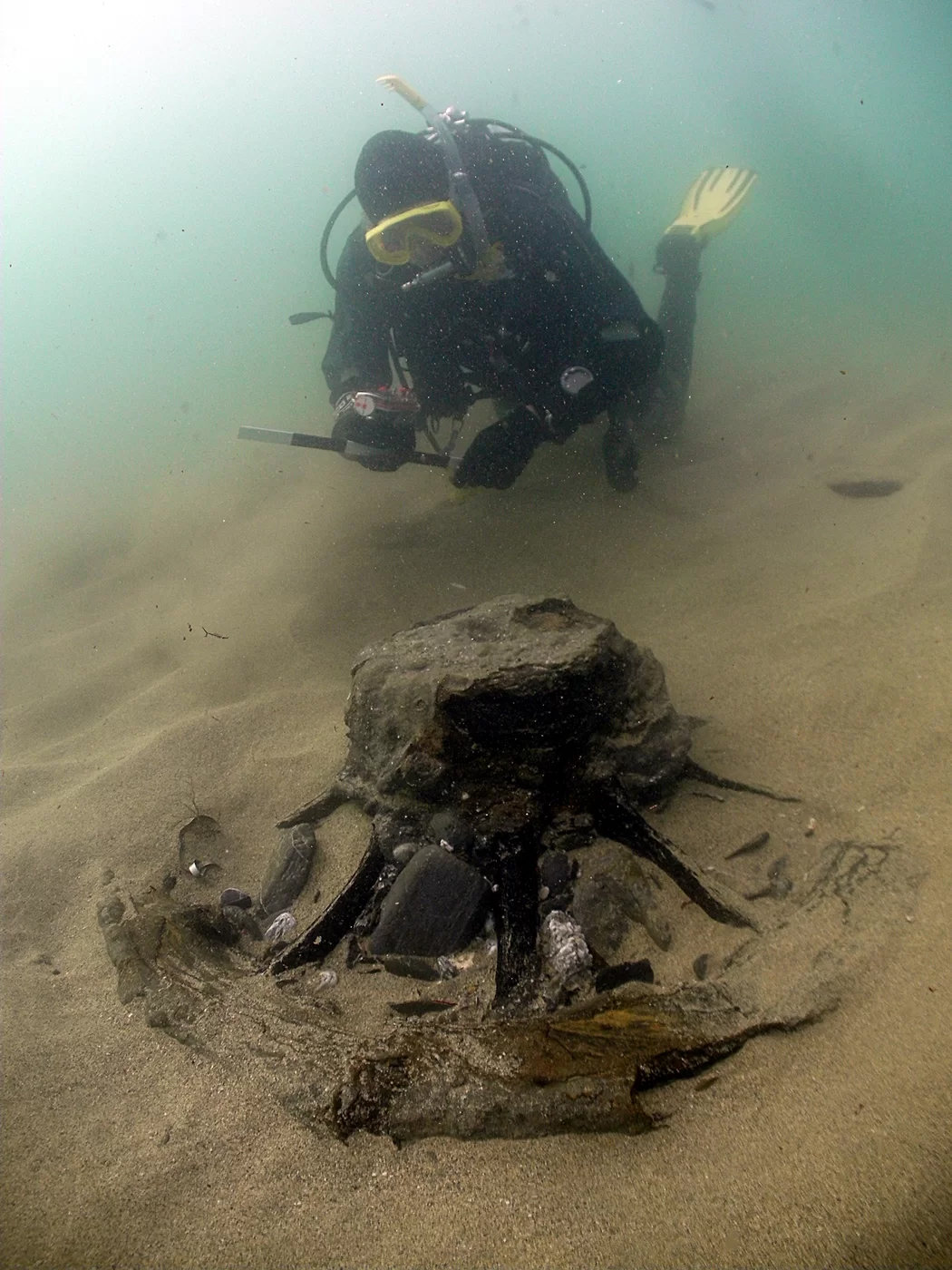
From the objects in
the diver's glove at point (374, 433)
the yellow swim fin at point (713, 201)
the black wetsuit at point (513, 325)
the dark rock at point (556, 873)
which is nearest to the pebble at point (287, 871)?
the dark rock at point (556, 873)

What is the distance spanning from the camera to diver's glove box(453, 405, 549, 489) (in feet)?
14.7

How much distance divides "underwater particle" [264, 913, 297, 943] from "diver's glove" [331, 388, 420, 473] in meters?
3.30

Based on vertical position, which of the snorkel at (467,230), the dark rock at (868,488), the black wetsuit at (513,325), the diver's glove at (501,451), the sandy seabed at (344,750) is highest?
the snorkel at (467,230)

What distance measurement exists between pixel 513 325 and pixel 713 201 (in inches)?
265

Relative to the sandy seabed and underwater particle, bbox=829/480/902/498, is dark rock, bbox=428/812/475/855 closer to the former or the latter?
the sandy seabed

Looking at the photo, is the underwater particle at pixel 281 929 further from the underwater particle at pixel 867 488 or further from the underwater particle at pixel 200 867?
the underwater particle at pixel 867 488

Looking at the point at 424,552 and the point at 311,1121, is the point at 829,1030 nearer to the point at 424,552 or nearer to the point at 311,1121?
the point at 311,1121

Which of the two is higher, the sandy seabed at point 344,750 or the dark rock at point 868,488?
the sandy seabed at point 344,750

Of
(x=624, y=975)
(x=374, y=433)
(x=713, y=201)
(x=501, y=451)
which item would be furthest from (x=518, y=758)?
(x=713, y=201)

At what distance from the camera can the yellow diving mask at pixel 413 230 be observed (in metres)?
4.46

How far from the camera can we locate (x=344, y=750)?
323cm

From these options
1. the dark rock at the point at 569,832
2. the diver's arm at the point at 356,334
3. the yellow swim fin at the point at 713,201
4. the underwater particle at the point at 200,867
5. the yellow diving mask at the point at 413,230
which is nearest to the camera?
the dark rock at the point at 569,832

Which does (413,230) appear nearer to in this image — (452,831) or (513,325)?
(513,325)

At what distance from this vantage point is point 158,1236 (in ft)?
4.32
